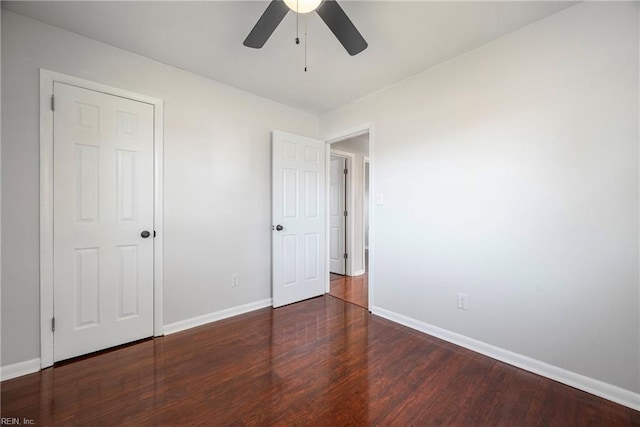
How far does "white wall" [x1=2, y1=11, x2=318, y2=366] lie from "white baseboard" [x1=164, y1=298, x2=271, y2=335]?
51 millimetres

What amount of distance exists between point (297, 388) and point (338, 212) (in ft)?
9.93

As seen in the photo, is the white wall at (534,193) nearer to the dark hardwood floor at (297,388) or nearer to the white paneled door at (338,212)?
the dark hardwood floor at (297,388)

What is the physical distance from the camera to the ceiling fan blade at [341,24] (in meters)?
1.39

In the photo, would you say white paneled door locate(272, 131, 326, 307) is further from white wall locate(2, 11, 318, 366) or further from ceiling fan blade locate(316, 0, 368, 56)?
ceiling fan blade locate(316, 0, 368, 56)

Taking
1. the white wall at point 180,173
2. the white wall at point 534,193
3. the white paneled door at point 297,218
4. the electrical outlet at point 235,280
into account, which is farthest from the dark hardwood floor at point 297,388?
the white paneled door at point 297,218

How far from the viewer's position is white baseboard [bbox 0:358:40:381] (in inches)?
67.5

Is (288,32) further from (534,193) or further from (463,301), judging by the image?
(463,301)

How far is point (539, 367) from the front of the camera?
5.93ft

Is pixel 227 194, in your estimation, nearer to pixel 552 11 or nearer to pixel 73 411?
pixel 73 411

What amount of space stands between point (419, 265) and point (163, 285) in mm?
2371

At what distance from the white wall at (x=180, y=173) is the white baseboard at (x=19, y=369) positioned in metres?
0.04

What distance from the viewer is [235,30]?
1919 millimetres

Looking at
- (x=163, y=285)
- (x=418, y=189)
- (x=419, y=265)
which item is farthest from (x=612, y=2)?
(x=163, y=285)

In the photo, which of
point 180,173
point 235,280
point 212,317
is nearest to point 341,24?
point 180,173
